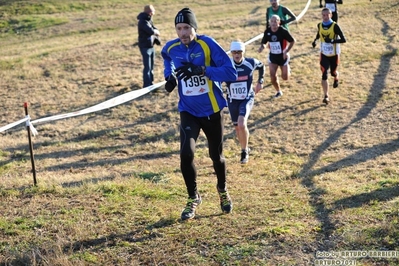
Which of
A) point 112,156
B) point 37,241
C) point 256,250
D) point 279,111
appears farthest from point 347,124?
point 37,241

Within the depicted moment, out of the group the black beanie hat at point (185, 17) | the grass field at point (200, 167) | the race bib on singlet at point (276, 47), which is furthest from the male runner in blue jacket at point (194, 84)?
the race bib on singlet at point (276, 47)

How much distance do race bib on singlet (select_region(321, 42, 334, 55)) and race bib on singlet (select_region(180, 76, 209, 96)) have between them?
6.14m

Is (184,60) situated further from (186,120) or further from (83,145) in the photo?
(83,145)

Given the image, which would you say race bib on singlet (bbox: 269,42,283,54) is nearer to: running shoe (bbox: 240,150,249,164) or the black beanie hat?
running shoe (bbox: 240,150,249,164)

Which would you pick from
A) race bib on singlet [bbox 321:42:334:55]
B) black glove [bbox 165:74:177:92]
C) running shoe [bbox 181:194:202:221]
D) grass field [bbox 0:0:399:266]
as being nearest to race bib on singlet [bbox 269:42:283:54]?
race bib on singlet [bbox 321:42:334:55]

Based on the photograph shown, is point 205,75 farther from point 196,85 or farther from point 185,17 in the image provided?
point 185,17

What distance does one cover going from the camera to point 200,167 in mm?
8180

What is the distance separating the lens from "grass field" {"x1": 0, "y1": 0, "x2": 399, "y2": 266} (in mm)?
4616

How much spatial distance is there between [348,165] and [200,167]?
91.9 inches

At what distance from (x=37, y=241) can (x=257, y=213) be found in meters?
2.29

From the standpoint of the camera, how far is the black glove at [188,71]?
4949mm

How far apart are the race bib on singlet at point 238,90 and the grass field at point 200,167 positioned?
116 cm

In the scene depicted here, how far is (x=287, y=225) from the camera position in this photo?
4.98 metres

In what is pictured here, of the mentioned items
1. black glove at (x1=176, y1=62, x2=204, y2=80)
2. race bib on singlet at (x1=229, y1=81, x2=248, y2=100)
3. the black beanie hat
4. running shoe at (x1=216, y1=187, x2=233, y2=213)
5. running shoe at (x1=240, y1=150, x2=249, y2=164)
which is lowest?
running shoe at (x1=240, y1=150, x2=249, y2=164)
